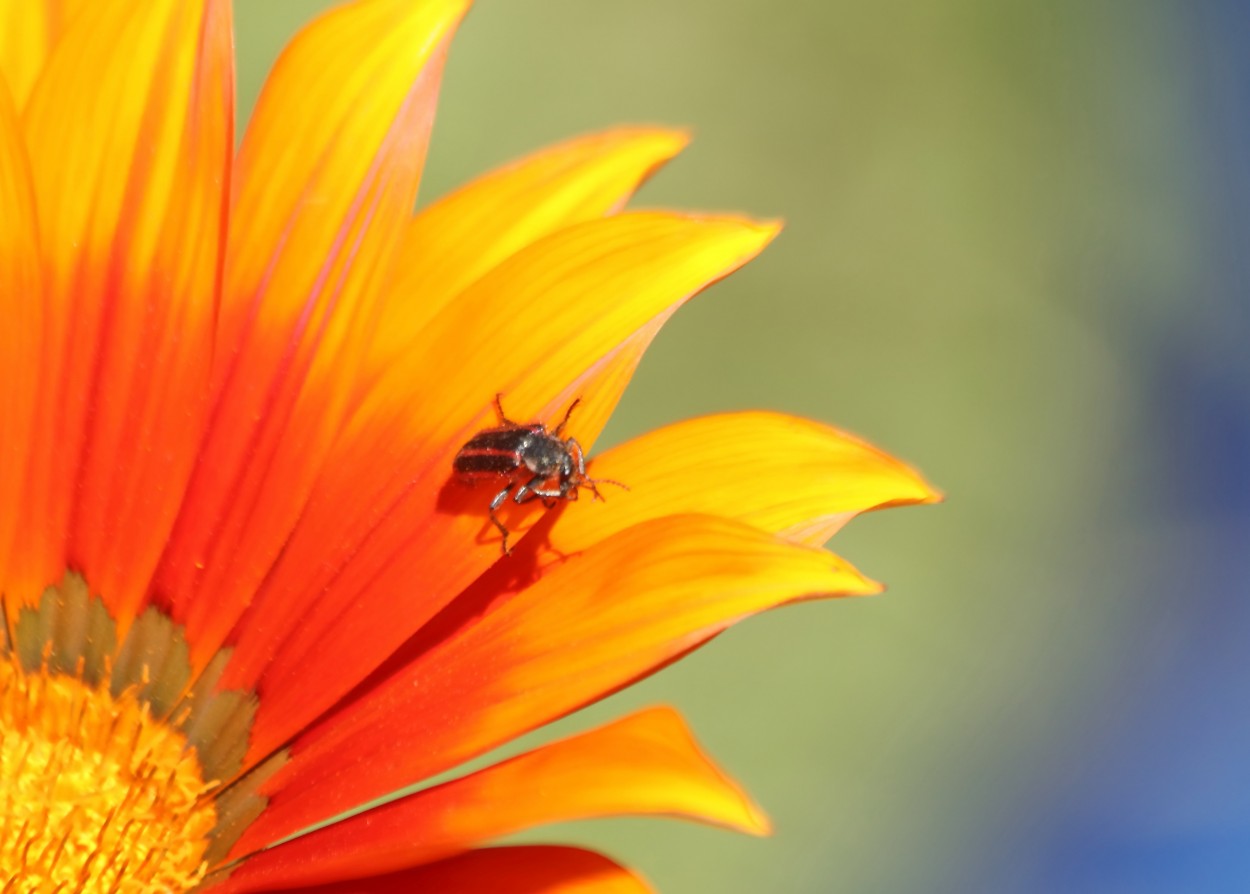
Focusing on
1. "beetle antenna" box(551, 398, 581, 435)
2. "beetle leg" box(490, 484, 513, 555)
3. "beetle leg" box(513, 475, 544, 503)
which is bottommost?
"beetle leg" box(490, 484, 513, 555)

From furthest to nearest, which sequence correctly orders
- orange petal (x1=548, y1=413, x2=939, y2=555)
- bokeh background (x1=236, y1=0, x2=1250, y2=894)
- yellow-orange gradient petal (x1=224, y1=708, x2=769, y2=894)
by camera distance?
bokeh background (x1=236, y1=0, x2=1250, y2=894), orange petal (x1=548, y1=413, x2=939, y2=555), yellow-orange gradient petal (x1=224, y1=708, x2=769, y2=894)

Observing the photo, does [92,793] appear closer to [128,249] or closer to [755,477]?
[128,249]

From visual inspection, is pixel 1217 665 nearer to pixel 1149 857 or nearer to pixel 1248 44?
pixel 1149 857

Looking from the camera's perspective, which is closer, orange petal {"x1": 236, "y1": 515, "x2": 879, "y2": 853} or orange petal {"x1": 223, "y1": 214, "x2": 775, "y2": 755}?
orange petal {"x1": 236, "y1": 515, "x2": 879, "y2": 853}

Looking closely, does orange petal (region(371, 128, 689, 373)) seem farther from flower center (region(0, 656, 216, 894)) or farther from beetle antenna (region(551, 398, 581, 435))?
flower center (region(0, 656, 216, 894))

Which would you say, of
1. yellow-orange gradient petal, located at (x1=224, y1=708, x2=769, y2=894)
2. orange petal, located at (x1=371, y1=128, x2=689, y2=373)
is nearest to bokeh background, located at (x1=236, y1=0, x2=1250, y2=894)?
orange petal, located at (x1=371, y1=128, x2=689, y2=373)

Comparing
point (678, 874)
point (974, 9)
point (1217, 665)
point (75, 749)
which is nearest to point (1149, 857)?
point (1217, 665)

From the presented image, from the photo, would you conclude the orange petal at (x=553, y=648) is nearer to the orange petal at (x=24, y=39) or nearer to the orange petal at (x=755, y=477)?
the orange petal at (x=755, y=477)
